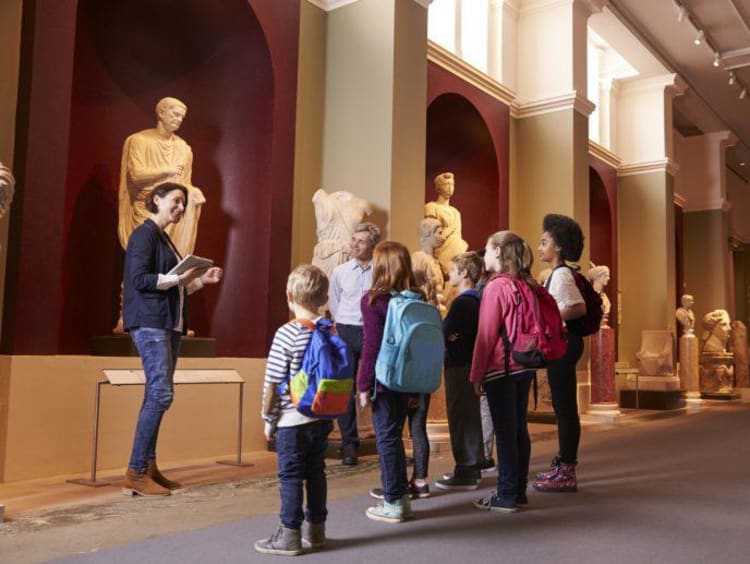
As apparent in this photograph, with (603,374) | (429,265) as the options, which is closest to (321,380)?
(429,265)

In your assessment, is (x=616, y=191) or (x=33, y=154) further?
(x=616, y=191)

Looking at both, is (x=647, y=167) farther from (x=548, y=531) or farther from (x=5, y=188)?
(x=5, y=188)

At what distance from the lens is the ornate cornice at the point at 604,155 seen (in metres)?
12.9

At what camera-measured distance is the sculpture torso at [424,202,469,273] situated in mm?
8633

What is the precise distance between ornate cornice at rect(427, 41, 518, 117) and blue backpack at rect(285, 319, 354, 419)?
654cm

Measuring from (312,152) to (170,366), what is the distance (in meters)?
3.40

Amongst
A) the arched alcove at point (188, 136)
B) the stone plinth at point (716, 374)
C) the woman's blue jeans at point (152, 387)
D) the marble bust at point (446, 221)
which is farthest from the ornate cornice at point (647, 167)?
the woman's blue jeans at point (152, 387)

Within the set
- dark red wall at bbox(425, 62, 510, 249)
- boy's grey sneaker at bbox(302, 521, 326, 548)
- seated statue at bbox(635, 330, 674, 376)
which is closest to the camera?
boy's grey sneaker at bbox(302, 521, 326, 548)

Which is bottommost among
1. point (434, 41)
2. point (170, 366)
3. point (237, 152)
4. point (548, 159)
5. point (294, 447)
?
point (294, 447)

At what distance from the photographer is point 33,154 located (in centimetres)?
459

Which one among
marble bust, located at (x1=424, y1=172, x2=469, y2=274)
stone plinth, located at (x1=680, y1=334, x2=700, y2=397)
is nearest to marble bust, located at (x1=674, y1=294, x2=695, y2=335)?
stone plinth, located at (x1=680, y1=334, x2=700, y2=397)

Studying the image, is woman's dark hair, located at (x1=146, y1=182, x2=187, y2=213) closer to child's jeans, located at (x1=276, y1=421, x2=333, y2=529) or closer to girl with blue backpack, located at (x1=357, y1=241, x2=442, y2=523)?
girl with blue backpack, located at (x1=357, y1=241, x2=442, y2=523)

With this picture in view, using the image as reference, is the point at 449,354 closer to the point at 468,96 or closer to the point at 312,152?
the point at 312,152

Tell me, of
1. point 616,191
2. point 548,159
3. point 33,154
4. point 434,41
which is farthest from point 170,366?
point 616,191
